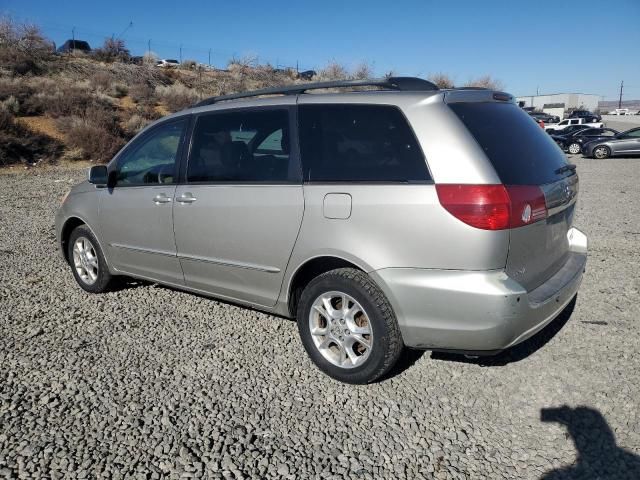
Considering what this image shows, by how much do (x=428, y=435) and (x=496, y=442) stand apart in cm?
36

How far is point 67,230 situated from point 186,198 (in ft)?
6.85

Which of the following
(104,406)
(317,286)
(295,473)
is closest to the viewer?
(295,473)

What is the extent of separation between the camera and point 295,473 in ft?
8.23

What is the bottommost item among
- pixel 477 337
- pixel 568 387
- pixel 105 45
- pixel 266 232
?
pixel 568 387

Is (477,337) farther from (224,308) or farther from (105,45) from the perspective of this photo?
(105,45)

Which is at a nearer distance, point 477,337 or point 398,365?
point 477,337

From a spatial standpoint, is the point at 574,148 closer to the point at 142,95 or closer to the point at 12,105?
the point at 142,95

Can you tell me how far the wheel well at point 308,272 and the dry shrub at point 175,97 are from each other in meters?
25.7

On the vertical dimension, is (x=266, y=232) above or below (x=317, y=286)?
above

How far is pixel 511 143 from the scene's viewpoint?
10.2 ft

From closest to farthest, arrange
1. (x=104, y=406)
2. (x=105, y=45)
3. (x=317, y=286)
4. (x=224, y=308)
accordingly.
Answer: (x=104, y=406) → (x=317, y=286) → (x=224, y=308) → (x=105, y=45)

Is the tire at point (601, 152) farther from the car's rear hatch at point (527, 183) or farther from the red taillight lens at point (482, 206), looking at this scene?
the red taillight lens at point (482, 206)

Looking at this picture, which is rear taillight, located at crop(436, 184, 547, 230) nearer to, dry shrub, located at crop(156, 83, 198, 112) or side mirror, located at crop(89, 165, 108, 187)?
side mirror, located at crop(89, 165, 108, 187)

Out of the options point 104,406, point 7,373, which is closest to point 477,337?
point 104,406
